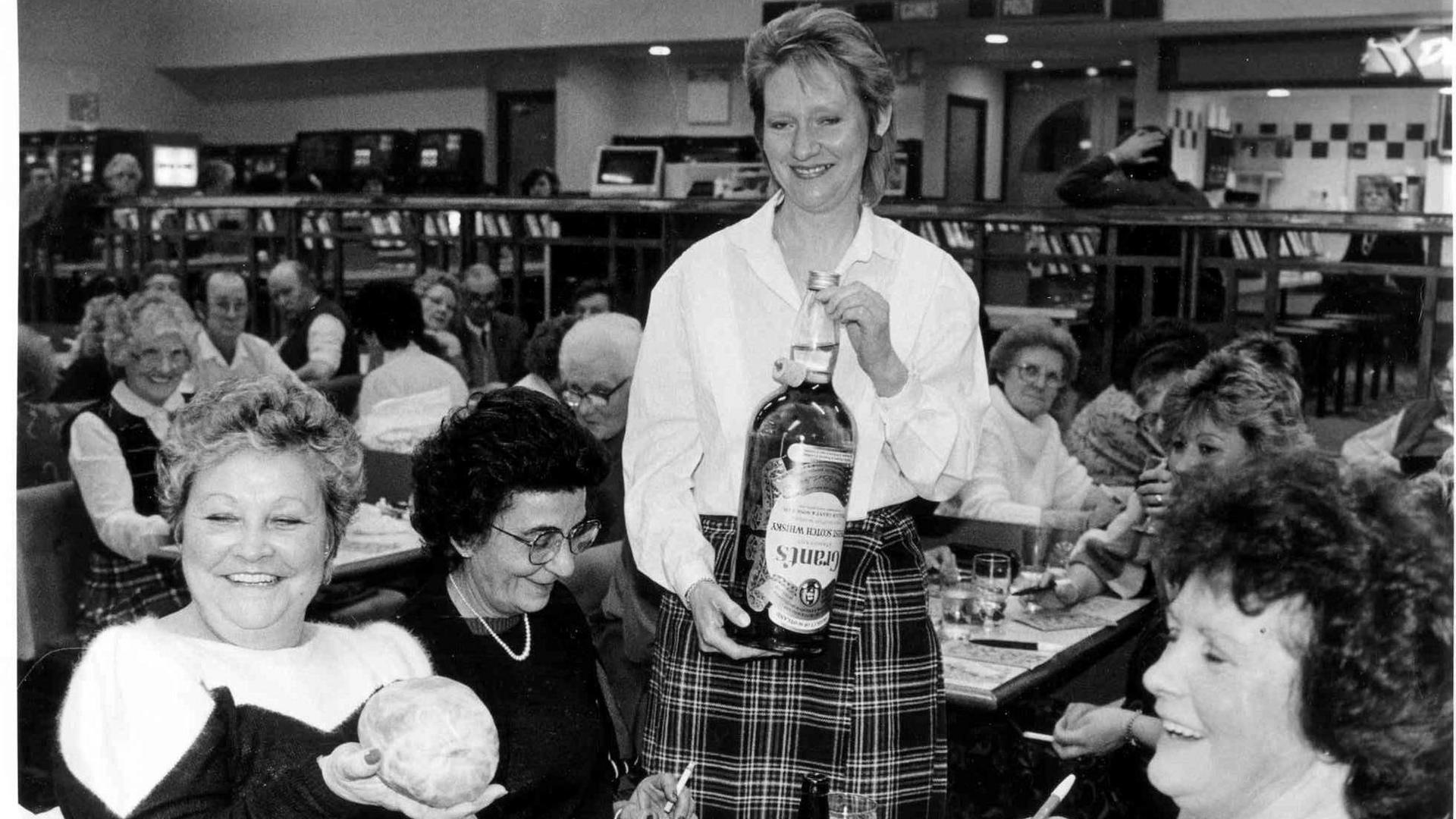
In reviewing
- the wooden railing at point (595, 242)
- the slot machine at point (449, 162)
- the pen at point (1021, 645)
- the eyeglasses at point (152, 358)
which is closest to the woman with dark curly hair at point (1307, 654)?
the pen at point (1021, 645)

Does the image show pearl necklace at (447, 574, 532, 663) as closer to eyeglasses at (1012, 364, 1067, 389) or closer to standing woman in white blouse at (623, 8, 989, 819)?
standing woman in white blouse at (623, 8, 989, 819)

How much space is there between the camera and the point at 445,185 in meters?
10.7

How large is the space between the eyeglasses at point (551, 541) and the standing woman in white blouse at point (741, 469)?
167 millimetres

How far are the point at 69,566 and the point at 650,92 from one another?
8.85 m

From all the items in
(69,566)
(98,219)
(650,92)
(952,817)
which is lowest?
(952,817)

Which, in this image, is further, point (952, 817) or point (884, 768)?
point (952, 817)

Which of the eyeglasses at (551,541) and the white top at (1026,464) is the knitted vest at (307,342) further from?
the eyeglasses at (551,541)

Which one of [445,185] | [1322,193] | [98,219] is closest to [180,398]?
[98,219]

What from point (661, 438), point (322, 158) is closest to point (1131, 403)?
point (661, 438)

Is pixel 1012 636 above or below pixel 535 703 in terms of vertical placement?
below

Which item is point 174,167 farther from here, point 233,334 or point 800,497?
point 800,497

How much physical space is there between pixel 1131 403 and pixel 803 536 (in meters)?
3.26

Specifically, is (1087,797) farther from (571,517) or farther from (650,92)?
(650,92)

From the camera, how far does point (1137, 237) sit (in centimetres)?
598
